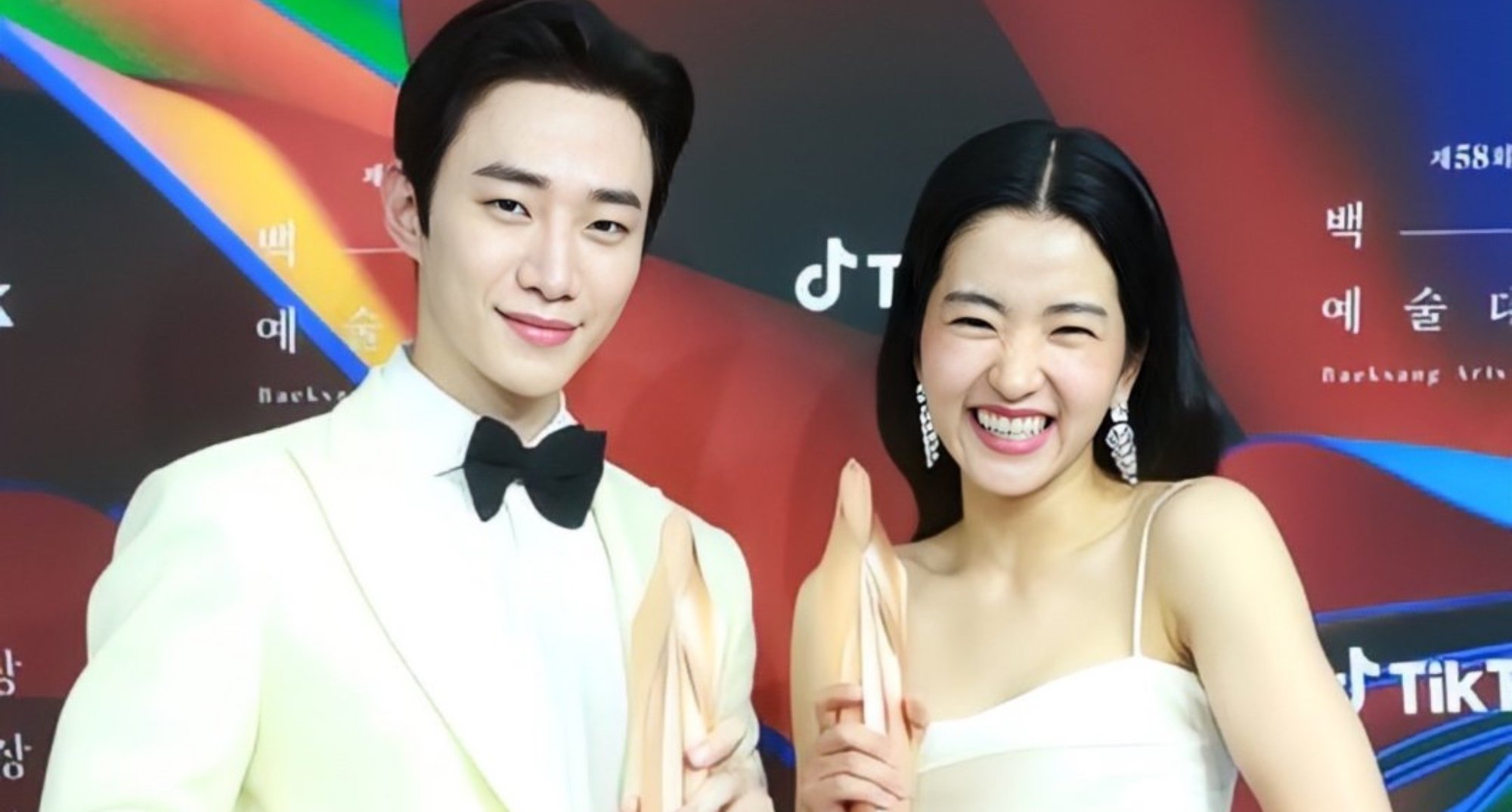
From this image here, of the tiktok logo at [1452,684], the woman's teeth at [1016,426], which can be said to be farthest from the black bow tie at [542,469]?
the tiktok logo at [1452,684]

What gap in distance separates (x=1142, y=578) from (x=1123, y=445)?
0.19m

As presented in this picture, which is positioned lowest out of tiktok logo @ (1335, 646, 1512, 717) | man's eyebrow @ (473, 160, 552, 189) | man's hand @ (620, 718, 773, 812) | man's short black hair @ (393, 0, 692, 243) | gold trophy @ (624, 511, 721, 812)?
tiktok logo @ (1335, 646, 1512, 717)

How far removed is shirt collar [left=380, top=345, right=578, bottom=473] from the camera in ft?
5.08

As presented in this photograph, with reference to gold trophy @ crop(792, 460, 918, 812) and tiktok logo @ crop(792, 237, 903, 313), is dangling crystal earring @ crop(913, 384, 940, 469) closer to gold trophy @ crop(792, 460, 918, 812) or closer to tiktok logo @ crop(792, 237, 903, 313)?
tiktok logo @ crop(792, 237, 903, 313)

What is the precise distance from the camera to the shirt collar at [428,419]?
5.08 feet

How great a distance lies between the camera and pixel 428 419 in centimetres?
156

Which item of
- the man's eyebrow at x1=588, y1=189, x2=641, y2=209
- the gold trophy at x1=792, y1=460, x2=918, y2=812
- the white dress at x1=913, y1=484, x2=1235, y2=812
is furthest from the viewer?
the white dress at x1=913, y1=484, x2=1235, y2=812

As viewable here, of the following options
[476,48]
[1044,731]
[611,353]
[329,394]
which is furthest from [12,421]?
[1044,731]

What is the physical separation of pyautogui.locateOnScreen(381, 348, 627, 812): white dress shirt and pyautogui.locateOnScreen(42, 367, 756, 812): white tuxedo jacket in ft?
0.15

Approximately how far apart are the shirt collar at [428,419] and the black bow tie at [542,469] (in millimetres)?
22

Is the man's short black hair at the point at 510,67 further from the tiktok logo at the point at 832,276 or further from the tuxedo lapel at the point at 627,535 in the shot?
the tiktok logo at the point at 832,276

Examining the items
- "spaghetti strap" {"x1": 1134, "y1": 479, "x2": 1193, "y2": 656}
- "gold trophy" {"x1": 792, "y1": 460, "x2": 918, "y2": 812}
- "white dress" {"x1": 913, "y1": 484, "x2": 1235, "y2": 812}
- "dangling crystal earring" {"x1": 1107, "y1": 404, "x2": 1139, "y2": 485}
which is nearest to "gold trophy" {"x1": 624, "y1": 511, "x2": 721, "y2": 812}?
"gold trophy" {"x1": 792, "y1": 460, "x2": 918, "y2": 812}

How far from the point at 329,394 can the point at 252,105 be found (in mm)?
416

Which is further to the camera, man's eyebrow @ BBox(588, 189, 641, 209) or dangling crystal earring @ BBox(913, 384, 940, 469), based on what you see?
dangling crystal earring @ BBox(913, 384, 940, 469)
